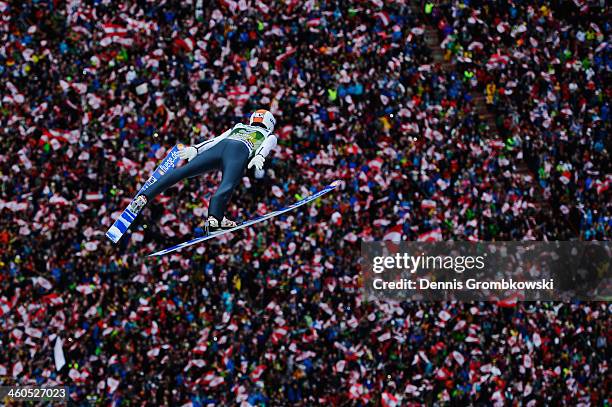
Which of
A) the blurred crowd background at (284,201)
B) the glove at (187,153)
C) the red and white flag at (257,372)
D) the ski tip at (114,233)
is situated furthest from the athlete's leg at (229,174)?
the red and white flag at (257,372)

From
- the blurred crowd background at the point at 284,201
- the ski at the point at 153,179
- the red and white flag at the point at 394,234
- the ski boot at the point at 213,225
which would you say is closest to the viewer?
the ski boot at the point at 213,225

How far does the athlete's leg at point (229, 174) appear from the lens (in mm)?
3613

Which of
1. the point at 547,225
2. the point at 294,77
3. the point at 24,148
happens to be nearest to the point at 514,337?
the point at 547,225

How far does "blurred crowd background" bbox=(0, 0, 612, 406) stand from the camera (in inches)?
269

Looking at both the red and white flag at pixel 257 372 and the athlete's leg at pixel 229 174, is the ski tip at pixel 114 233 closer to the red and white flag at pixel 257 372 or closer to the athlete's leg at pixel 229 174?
the athlete's leg at pixel 229 174

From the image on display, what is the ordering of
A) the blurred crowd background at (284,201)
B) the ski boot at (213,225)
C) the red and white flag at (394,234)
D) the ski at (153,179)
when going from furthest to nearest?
1. the red and white flag at (394,234)
2. the blurred crowd background at (284,201)
3. the ski at (153,179)
4. the ski boot at (213,225)

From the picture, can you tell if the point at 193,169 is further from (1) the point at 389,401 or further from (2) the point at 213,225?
(1) the point at 389,401

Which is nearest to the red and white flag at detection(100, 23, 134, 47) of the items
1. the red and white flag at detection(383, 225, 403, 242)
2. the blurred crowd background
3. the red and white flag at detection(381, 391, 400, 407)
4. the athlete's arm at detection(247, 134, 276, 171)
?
the blurred crowd background

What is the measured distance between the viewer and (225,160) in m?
3.70

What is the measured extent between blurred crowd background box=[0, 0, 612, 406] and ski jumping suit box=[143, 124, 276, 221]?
319cm

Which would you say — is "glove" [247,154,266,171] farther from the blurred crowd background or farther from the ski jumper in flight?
the blurred crowd background

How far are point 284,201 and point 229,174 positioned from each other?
3.44 meters

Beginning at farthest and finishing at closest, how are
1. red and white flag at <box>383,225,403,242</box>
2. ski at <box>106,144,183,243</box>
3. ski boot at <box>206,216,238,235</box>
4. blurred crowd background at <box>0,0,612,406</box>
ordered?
1. red and white flag at <box>383,225,403,242</box>
2. blurred crowd background at <box>0,0,612,406</box>
3. ski at <box>106,144,183,243</box>
4. ski boot at <box>206,216,238,235</box>

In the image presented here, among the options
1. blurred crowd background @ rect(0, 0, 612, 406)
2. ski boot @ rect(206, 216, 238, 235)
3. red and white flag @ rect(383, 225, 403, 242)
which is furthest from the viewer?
red and white flag @ rect(383, 225, 403, 242)
